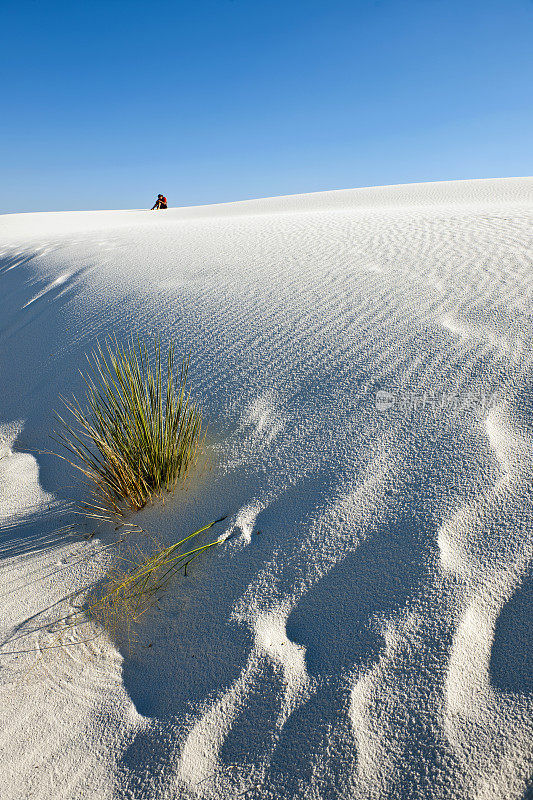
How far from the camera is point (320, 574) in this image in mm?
1521

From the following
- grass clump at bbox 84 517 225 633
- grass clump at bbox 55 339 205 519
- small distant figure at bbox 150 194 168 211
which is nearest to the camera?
grass clump at bbox 84 517 225 633

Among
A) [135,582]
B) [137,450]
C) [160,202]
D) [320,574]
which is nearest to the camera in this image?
[320,574]

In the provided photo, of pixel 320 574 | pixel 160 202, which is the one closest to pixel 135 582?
pixel 320 574

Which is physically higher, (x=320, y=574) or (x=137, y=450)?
(x=137, y=450)

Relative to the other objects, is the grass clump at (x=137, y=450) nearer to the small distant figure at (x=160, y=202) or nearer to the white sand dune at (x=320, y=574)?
the white sand dune at (x=320, y=574)

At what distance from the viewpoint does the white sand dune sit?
116cm

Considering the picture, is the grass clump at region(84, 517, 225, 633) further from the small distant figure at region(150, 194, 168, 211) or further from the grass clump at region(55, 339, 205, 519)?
the small distant figure at region(150, 194, 168, 211)

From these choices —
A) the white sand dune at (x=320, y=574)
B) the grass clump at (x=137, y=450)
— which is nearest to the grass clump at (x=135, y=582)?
the white sand dune at (x=320, y=574)

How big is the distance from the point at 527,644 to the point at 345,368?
1.33 metres

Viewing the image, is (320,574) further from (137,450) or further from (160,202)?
(160,202)

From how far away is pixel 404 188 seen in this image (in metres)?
14.4

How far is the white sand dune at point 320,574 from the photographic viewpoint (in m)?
1.16

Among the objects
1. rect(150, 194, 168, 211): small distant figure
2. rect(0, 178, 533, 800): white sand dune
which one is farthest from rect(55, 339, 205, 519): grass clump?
rect(150, 194, 168, 211): small distant figure

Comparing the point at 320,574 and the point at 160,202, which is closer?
the point at 320,574
